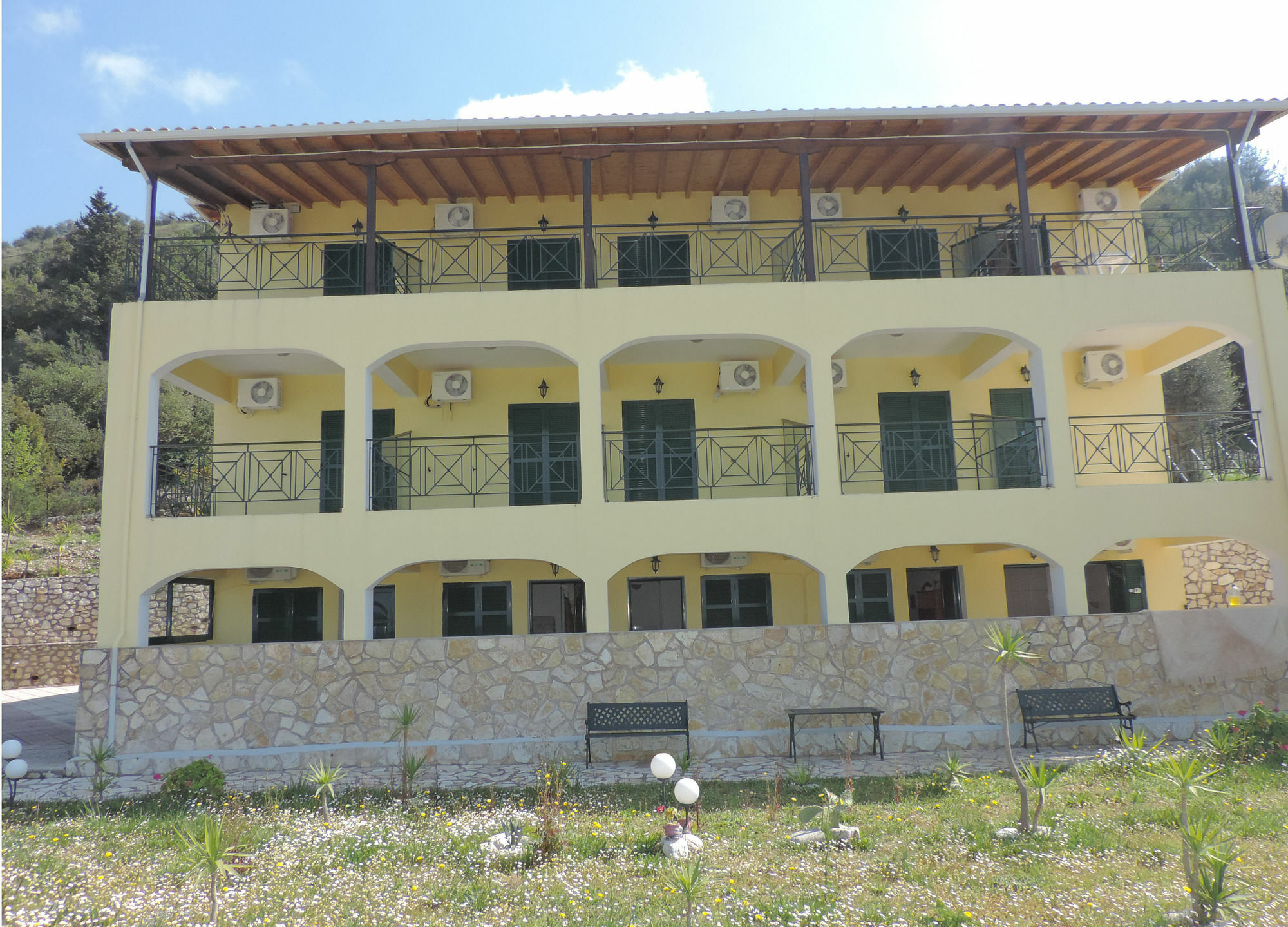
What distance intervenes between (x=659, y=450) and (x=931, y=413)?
4611 millimetres

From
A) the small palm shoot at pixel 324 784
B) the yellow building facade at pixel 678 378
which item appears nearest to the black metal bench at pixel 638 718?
the yellow building facade at pixel 678 378

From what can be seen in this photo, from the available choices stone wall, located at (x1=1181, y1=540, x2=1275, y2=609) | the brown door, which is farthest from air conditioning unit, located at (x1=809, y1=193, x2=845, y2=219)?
stone wall, located at (x1=1181, y1=540, x2=1275, y2=609)

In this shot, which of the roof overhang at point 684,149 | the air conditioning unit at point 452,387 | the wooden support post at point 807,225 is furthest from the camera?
the air conditioning unit at point 452,387

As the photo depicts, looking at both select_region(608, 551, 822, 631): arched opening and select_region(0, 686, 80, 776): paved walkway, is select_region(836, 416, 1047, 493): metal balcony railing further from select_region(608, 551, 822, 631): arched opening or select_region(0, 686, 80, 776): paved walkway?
select_region(0, 686, 80, 776): paved walkway

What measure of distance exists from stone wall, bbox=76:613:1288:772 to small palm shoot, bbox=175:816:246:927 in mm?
2714

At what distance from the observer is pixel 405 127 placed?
10.6m

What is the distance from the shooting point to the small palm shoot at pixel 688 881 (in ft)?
16.2

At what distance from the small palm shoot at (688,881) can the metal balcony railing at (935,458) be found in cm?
767

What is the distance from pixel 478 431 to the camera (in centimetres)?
1312

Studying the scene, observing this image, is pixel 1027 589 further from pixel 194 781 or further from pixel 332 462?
pixel 194 781

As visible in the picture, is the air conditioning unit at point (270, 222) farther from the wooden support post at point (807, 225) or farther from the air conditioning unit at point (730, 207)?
the wooden support post at point (807, 225)

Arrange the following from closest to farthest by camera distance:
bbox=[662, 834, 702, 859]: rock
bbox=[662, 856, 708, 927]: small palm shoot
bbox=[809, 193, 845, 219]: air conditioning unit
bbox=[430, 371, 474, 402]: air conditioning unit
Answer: bbox=[662, 856, 708, 927]: small palm shoot
bbox=[662, 834, 702, 859]: rock
bbox=[430, 371, 474, 402]: air conditioning unit
bbox=[809, 193, 845, 219]: air conditioning unit

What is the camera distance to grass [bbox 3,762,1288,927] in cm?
533

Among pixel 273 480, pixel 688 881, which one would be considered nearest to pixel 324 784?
pixel 688 881
